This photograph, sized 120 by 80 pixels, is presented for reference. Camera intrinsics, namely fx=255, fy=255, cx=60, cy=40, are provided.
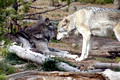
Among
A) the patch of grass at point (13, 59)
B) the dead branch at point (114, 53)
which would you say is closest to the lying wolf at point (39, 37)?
the patch of grass at point (13, 59)

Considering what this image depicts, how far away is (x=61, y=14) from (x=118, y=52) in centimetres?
1053

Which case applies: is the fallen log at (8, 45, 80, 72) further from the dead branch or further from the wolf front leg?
the dead branch

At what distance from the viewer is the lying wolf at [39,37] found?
8773mm

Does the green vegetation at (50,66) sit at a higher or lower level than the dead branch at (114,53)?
higher

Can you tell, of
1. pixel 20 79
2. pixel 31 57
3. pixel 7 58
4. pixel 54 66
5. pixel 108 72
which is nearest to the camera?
pixel 108 72

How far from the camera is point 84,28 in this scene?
9117mm

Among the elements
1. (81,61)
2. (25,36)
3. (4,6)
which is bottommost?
(81,61)

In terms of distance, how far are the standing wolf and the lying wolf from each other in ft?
2.61

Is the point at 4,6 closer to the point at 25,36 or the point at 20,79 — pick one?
the point at 20,79

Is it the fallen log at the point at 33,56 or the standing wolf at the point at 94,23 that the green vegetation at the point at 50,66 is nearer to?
the fallen log at the point at 33,56

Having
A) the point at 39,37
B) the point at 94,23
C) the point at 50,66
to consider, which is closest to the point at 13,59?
the point at 50,66

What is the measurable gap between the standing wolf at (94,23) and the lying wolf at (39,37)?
0.79 m

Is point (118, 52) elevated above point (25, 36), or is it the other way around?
point (25, 36)

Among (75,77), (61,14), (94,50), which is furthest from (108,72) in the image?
(61,14)
